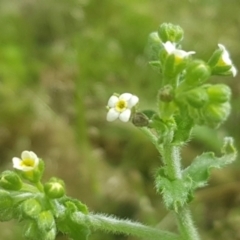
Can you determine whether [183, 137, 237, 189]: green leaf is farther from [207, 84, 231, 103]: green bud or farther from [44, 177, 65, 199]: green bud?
[44, 177, 65, 199]: green bud

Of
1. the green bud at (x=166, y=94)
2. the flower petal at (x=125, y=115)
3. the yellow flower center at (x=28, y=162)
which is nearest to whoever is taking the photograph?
the green bud at (x=166, y=94)


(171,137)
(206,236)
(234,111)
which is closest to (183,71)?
(171,137)

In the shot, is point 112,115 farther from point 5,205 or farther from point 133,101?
point 5,205

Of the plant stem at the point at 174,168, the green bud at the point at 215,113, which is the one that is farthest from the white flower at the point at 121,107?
the green bud at the point at 215,113

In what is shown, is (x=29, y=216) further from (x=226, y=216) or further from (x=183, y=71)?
(x=226, y=216)

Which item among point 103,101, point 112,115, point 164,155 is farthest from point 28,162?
point 103,101

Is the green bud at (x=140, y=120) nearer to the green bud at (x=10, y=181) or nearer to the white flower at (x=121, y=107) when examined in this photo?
the white flower at (x=121, y=107)
